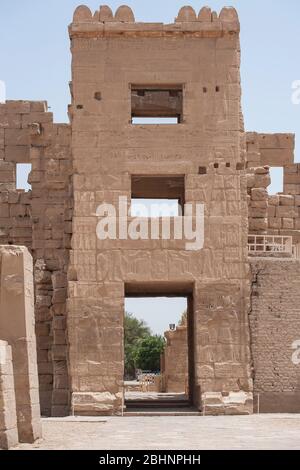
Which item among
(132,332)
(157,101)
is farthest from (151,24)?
(132,332)

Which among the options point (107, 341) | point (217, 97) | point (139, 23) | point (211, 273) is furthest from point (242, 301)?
point (139, 23)

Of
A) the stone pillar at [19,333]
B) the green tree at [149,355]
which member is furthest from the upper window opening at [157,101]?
the green tree at [149,355]

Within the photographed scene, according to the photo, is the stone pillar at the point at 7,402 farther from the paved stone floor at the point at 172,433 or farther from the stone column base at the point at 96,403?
the stone column base at the point at 96,403

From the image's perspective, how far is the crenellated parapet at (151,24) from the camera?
20.1 m

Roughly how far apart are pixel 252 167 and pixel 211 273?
4855mm

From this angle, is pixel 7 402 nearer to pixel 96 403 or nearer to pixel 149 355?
pixel 96 403

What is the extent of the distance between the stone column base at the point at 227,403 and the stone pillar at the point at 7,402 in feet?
23.4

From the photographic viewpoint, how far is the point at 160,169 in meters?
19.9

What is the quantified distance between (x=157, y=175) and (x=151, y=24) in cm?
330

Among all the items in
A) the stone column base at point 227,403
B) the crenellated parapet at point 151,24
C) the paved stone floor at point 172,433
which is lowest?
the paved stone floor at point 172,433

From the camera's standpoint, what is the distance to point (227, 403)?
1914 cm

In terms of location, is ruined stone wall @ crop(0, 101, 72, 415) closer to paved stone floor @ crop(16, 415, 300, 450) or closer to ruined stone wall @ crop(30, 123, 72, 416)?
ruined stone wall @ crop(30, 123, 72, 416)

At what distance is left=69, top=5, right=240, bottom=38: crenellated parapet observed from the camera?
20.1m

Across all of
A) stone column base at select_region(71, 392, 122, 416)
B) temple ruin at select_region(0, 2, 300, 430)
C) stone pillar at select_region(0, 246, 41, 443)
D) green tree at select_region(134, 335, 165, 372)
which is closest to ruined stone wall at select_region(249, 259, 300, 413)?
temple ruin at select_region(0, 2, 300, 430)
